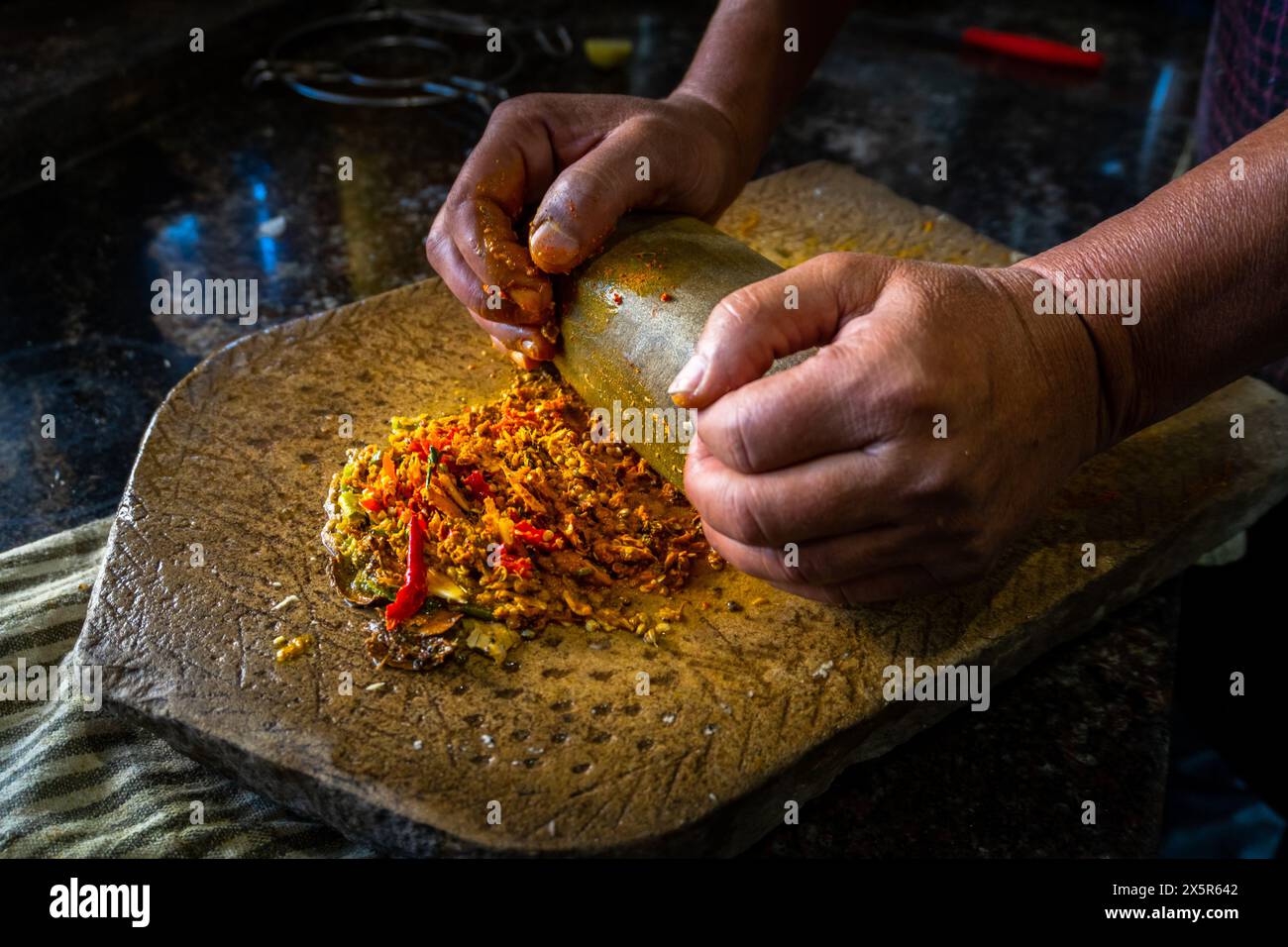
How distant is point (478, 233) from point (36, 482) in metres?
1.10

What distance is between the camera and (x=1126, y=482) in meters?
2.04

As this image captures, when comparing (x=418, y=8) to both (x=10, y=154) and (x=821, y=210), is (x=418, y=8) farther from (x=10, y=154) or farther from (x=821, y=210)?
(x=821, y=210)

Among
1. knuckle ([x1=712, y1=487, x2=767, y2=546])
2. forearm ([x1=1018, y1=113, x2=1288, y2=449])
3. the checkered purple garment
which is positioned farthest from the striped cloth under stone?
the checkered purple garment

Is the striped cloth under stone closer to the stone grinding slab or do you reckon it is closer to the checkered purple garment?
the stone grinding slab

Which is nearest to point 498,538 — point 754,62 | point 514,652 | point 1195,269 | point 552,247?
point 514,652

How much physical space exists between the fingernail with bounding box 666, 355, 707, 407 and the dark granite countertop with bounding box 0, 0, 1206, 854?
65 cm

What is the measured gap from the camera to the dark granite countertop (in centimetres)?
174

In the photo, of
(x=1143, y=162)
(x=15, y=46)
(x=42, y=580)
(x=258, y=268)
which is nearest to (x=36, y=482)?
(x=42, y=580)

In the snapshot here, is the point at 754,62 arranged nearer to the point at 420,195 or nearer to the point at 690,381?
the point at 690,381

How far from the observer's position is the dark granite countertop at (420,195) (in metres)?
1.74

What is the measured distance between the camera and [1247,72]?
237 centimetres

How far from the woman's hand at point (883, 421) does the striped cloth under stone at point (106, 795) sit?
790mm

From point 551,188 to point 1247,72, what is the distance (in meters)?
1.54

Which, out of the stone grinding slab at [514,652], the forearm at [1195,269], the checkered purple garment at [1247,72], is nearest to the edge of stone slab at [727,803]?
the stone grinding slab at [514,652]
